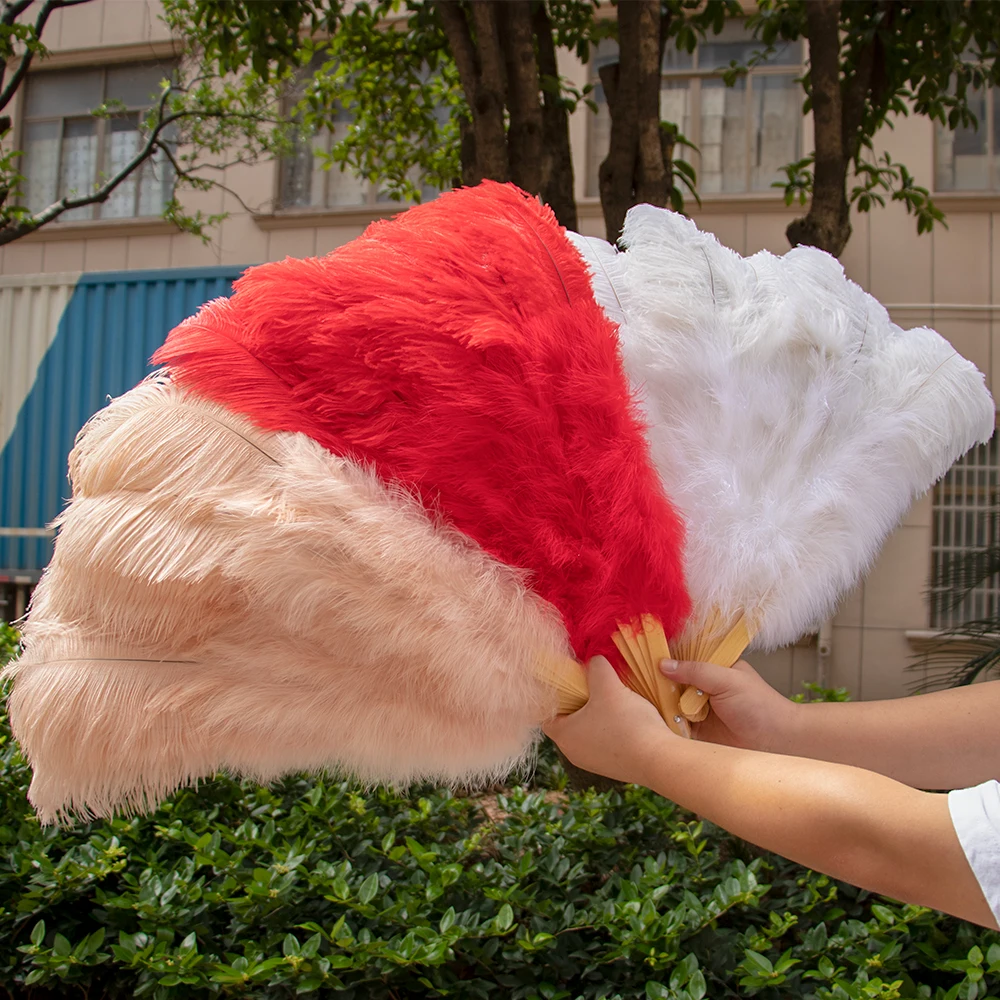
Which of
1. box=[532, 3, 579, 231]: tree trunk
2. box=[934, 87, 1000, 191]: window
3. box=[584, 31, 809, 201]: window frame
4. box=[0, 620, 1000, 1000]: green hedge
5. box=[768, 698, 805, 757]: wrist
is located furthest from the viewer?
box=[584, 31, 809, 201]: window frame

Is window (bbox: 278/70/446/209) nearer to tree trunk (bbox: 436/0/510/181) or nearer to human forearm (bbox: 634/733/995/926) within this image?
tree trunk (bbox: 436/0/510/181)

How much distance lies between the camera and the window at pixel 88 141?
952cm

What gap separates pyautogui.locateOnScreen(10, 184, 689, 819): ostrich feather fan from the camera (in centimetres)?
113

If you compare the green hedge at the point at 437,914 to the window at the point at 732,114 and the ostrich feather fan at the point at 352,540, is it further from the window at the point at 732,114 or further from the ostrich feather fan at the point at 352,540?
the window at the point at 732,114

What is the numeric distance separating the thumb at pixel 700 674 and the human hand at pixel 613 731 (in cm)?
7

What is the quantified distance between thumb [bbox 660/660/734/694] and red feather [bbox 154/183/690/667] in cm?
8

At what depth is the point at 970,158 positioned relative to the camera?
7.97 meters

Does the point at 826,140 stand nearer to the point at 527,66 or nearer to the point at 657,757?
the point at 527,66

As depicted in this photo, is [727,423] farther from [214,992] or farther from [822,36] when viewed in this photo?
[822,36]

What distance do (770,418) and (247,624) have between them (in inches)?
30.2

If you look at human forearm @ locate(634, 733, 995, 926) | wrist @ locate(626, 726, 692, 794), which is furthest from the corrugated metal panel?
human forearm @ locate(634, 733, 995, 926)

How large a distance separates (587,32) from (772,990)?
4.63m

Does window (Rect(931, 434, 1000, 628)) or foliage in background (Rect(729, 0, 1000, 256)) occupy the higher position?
foliage in background (Rect(729, 0, 1000, 256))

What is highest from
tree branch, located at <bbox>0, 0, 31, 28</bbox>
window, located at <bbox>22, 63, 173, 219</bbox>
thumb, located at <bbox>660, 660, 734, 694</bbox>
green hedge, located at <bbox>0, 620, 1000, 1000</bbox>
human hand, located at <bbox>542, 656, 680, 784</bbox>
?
window, located at <bbox>22, 63, 173, 219</bbox>
